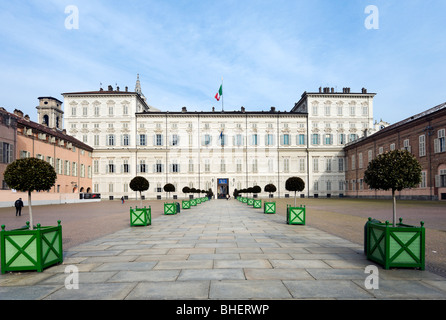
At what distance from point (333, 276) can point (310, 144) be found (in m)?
56.1

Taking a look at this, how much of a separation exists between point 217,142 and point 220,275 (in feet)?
177

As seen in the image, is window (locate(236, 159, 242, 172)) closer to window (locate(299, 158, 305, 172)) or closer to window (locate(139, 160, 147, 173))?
window (locate(299, 158, 305, 172))

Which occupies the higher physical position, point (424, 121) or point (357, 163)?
point (424, 121)

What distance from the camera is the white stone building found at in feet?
191

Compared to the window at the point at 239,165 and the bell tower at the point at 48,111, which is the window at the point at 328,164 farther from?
the bell tower at the point at 48,111

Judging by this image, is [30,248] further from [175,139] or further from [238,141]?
[238,141]

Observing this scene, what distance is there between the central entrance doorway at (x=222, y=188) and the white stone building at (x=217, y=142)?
280mm

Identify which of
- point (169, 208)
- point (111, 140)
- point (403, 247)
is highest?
point (111, 140)

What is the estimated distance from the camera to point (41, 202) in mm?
37562

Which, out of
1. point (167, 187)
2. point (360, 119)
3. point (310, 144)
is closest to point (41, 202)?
point (167, 187)

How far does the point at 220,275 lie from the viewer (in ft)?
19.2

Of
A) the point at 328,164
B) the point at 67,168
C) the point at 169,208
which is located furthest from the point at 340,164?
the point at 67,168
